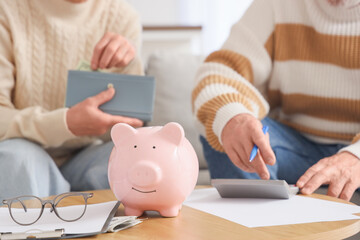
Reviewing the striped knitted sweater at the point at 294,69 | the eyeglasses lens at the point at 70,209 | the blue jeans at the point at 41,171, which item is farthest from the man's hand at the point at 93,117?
the eyeglasses lens at the point at 70,209

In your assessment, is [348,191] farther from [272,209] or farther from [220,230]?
[220,230]

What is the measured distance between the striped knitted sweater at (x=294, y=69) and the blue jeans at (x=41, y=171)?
305 millimetres

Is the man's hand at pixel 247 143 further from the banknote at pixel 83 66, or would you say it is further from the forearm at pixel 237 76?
the banknote at pixel 83 66

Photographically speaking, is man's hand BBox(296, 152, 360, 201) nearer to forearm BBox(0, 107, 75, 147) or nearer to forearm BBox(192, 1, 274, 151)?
forearm BBox(192, 1, 274, 151)

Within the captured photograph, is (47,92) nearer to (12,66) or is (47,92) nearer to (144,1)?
(12,66)

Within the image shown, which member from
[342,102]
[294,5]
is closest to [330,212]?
[342,102]

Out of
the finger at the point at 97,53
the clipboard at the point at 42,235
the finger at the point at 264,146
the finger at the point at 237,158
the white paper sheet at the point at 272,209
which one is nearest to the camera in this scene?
the clipboard at the point at 42,235

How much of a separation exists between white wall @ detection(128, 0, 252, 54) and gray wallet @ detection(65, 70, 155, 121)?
2174 mm

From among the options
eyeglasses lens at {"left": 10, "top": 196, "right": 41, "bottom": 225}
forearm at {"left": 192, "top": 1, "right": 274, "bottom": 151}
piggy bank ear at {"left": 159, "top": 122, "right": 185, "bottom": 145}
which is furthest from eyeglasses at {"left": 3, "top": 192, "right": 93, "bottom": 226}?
forearm at {"left": 192, "top": 1, "right": 274, "bottom": 151}

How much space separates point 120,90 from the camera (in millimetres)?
1171

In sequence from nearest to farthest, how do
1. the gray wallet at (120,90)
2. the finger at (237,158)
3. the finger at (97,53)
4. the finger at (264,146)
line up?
the finger at (264,146) → the finger at (237,158) → the gray wallet at (120,90) → the finger at (97,53)

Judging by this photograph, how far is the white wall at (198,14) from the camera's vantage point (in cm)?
331

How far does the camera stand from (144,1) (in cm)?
334

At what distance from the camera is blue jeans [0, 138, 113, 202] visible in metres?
1.04
